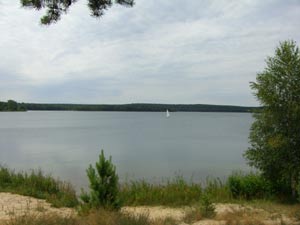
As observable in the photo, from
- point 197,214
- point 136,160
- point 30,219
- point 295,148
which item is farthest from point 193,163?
point 30,219

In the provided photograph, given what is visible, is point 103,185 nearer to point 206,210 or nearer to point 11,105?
point 206,210

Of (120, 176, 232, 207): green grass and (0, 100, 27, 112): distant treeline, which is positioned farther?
(0, 100, 27, 112): distant treeline

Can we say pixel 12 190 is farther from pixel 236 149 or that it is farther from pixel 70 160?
pixel 236 149

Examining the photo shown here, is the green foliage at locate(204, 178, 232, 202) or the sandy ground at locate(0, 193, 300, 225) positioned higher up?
the sandy ground at locate(0, 193, 300, 225)

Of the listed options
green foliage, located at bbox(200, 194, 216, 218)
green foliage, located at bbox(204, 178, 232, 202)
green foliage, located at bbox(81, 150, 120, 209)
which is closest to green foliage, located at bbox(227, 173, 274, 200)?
green foliage, located at bbox(204, 178, 232, 202)

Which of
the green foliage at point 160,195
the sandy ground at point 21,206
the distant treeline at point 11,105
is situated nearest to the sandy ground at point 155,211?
the sandy ground at point 21,206

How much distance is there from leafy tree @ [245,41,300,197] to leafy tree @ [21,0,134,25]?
8.00m

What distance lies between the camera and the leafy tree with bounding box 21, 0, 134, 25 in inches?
199

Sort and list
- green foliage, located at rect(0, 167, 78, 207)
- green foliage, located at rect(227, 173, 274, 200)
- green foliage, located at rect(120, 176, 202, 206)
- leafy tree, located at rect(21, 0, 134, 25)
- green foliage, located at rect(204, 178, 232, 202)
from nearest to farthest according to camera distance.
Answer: leafy tree, located at rect(21, 0, 134, 25) < green foliage, located at rect(0, 167, 78, 207) < green foliage, located at rect(120, 176, 202, 206) < green foliage, located at rect(204, 178, 232, 202) < green foliage, located at rect(227, 173, 274, 200)

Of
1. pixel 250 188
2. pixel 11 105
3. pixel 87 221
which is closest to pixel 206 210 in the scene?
pixel 87 221

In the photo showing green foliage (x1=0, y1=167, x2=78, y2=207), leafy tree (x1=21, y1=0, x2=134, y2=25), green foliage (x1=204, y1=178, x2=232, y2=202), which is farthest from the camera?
green foliage (x1=204, y1=178, x2=232, y2=202)

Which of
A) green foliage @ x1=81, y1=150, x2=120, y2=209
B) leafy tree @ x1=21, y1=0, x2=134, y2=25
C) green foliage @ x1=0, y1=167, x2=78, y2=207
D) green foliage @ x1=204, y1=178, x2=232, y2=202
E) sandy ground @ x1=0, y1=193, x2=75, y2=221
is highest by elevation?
leafy tree @ x1=21, y1=0, x2=134, y2=25

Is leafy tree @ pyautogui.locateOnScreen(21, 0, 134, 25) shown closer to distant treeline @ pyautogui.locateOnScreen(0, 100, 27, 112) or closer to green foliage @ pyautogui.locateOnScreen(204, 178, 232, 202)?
green foliage @ pyautogui.locateOnScreen(204, 178, 232, 202)

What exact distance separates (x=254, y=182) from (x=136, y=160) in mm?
15861
